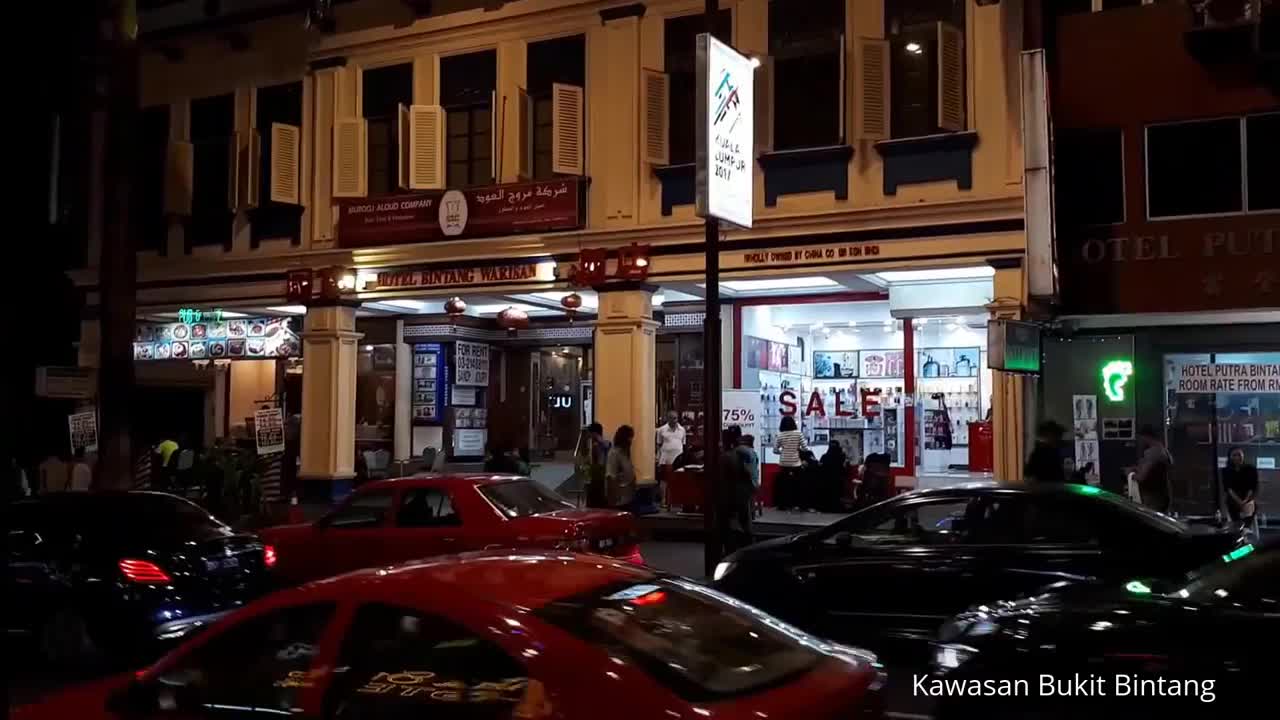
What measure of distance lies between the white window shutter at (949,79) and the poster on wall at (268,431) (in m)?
11.5

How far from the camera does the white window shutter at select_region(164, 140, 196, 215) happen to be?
853 inches

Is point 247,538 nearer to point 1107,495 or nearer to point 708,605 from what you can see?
point 708,605

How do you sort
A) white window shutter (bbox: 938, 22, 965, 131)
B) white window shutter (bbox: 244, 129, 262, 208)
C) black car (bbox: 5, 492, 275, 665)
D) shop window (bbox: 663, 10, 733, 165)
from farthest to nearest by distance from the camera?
white window shutter (bbox: 244, 129, 262, 208) < shop window (bbox: 663, 10, 733, 165) < white window shutter (bbox: 938, 22, 965, 131) < black car (bbox: 5, 492, 275, 665)

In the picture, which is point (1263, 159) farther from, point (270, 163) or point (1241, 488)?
point (270, 163)

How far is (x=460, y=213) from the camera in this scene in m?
19.0

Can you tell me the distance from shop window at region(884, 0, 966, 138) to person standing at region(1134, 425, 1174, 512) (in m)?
5.06

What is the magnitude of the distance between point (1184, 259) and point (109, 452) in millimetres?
14581

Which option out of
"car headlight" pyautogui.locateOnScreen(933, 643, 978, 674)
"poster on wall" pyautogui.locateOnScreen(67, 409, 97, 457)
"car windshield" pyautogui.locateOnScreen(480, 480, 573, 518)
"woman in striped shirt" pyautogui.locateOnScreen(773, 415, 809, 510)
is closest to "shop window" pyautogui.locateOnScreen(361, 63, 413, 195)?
"poster on wall" pyautogui.locateOnScreen(67, 409, 97, 457)

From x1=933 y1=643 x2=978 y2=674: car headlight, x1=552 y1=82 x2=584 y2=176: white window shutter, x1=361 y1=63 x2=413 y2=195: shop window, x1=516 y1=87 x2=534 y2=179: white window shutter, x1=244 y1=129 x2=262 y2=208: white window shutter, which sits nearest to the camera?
x1=933 y1=643 x2=978 y2=674: car headlight

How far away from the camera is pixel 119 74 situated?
577 inches

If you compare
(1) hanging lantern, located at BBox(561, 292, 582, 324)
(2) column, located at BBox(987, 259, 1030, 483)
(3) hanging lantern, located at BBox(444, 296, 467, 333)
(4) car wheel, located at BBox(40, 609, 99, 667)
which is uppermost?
(3) hanging lantern, located at BBox(444, 296, 467, 333)

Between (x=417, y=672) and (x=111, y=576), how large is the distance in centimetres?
609

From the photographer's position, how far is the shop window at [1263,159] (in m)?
14.7

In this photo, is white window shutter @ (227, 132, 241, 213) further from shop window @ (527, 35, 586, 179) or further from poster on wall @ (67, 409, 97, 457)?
shop window @ (527, 35, 586, 179)
